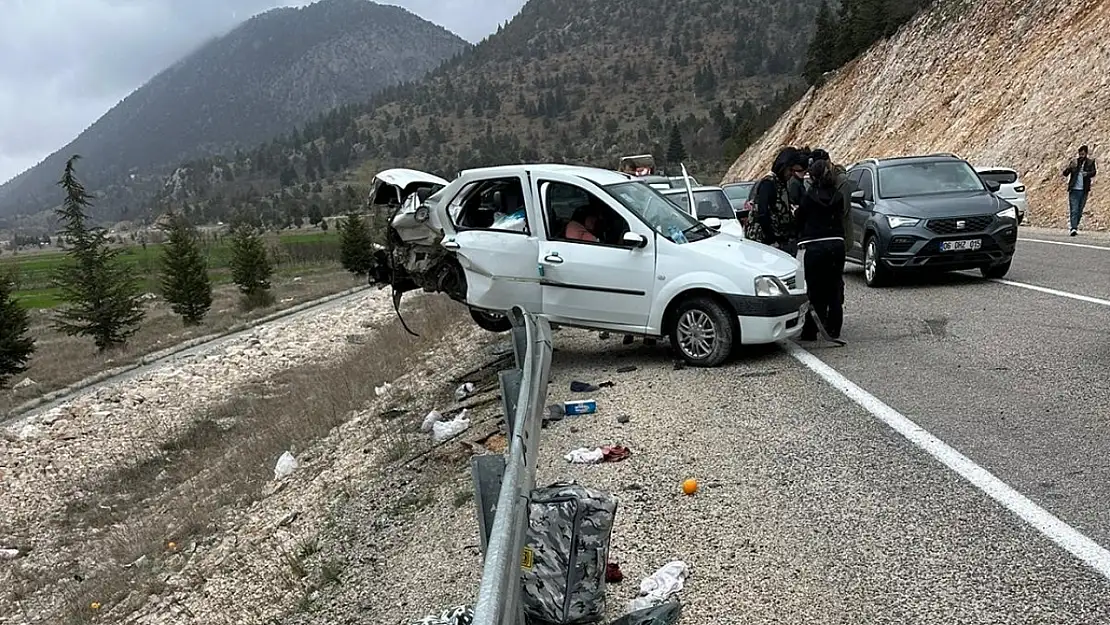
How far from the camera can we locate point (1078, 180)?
2028 centimetres

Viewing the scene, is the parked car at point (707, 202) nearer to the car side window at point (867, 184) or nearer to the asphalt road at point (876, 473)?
the car side window at point (867, 184)

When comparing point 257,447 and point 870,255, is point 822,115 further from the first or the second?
point 257,447

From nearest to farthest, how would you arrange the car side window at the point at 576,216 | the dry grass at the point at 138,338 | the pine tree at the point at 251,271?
the car side window at the point at 576,216, the dry grass at the point at 138,338, the pine tree at the point at 251,271

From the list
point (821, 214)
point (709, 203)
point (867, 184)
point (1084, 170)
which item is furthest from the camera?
point (1084, 170)

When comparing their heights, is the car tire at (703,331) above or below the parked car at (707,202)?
below

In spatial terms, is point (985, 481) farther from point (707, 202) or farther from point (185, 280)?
point (185, 280)

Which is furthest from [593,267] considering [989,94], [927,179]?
[989,94]

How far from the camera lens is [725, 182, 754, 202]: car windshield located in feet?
65.7

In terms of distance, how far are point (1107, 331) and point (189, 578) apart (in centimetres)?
915

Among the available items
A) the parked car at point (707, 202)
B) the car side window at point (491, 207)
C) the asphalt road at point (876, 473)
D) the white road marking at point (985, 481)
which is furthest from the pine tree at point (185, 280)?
the white road marking at point (985, 481)

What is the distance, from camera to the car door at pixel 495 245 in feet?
30.2

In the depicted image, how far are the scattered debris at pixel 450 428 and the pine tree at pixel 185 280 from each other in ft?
142

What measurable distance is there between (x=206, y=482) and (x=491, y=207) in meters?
7.34

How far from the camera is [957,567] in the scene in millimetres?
4121
